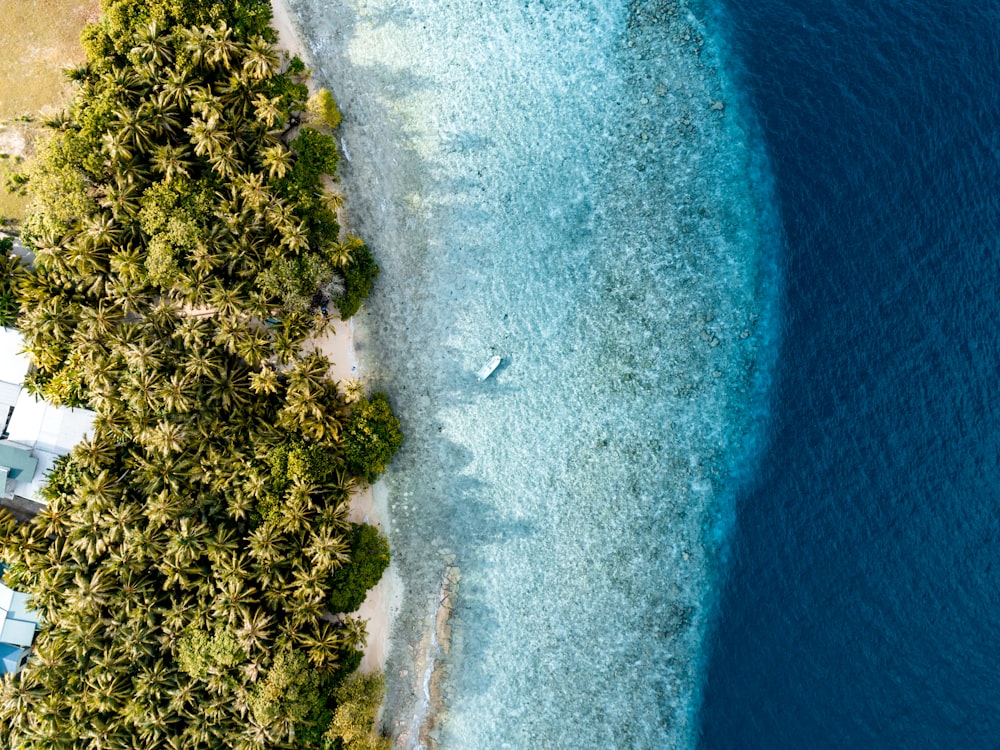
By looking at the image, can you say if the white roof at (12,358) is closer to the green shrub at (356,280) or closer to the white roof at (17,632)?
the white roof at (17,632)

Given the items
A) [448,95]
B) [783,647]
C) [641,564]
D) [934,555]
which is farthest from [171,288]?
[934,555]

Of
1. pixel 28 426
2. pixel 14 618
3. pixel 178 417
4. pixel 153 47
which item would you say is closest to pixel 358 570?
pixel 178 417

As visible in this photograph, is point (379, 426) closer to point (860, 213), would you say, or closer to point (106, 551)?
point (106, 551)

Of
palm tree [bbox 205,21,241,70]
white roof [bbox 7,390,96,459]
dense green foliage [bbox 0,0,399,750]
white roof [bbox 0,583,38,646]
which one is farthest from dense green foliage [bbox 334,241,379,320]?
white roof [bbox 0,583,38,646]

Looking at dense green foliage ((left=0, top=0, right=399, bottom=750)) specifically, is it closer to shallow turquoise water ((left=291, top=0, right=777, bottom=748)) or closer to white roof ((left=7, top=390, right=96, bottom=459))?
white roof ((left=7, top=390, right=96, bottom=459))

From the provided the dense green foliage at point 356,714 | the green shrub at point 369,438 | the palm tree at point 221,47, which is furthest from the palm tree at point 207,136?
the dense green foliage at point 356,714

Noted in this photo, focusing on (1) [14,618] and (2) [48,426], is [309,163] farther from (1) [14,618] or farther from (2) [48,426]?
(1) [14,618]
